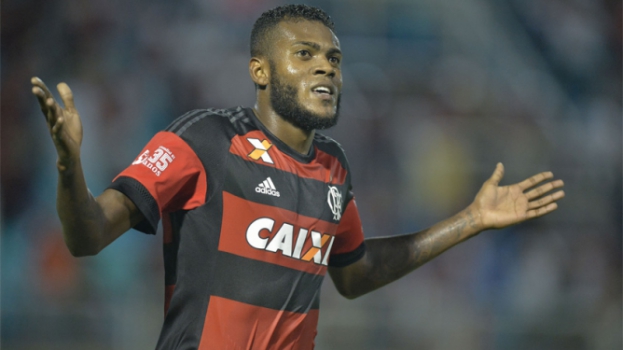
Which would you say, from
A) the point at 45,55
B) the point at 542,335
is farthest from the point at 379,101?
the point at 45,55

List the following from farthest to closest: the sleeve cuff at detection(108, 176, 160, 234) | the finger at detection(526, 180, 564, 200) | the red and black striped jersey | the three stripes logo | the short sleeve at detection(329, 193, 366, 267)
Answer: the finger at detection(526, 180, 564, 200), the short sleeve at detection(329, 193, 366, 267), the three stripes logo, the red and black striped jersey, the sleeve cuff at detection(108, 176, 160, 234)

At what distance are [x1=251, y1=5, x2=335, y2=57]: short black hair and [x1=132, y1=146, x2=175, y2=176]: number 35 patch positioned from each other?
2.87 ft

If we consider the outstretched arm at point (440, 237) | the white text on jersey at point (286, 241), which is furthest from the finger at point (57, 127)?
the outstretched arm at point (440, 237)

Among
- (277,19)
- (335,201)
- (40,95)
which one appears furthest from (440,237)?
(40,95)

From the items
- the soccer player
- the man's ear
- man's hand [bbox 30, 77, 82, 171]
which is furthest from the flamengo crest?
man's hand [bbox 30, 77, 82, 171]

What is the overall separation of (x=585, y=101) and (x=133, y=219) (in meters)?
7.44

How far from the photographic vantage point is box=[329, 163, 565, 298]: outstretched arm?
13.3 feet

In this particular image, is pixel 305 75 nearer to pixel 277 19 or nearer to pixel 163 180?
pixel 277 19

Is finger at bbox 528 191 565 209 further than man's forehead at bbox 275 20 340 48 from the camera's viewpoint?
Yes

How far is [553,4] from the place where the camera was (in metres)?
9.50

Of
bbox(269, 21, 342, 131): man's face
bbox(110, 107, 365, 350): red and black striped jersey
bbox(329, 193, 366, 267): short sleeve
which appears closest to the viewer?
bbox(110, 107, 365, 350): red and black striped jersey

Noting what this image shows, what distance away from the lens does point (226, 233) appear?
320cm

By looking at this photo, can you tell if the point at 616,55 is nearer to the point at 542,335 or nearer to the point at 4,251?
the point at 542,335

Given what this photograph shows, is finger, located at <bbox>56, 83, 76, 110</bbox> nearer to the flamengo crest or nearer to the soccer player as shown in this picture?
the soccer player
